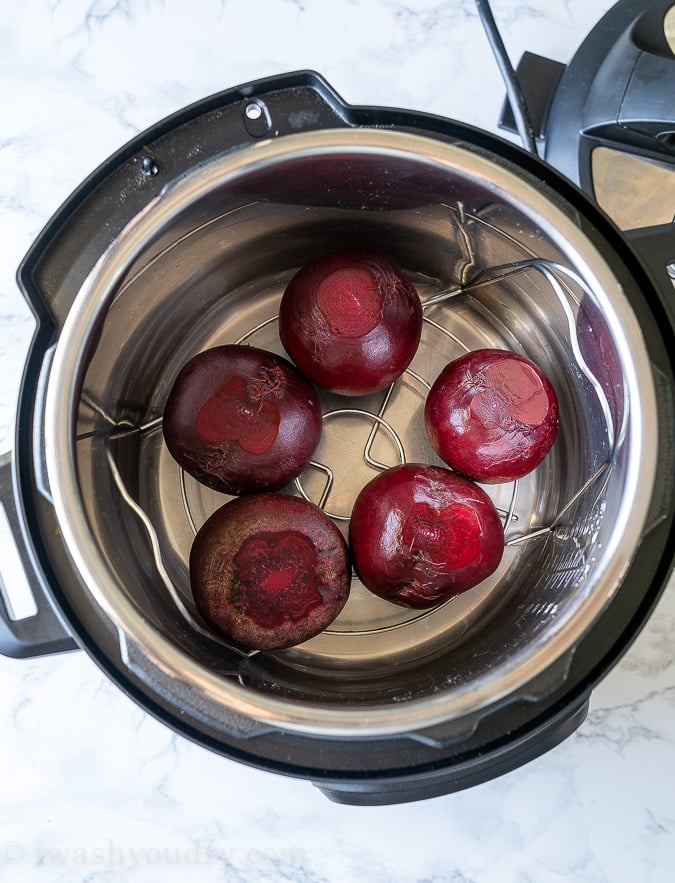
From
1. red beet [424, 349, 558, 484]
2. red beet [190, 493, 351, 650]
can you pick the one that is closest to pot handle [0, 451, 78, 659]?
red beet [190, 493, 351, 650]

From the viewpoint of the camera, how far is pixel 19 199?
0.96 m

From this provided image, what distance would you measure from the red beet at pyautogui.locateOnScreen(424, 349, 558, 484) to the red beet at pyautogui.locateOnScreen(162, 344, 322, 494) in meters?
0.15

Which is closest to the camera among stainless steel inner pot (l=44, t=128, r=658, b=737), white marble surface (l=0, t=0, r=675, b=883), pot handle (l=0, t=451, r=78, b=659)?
stainless steel inner pot (l=44, t=128, r=658, b=737)

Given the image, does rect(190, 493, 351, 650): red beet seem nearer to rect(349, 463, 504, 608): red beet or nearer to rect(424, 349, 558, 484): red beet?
rect(349, 463, 504, 608): red beet

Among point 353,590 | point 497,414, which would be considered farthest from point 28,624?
point 497,414

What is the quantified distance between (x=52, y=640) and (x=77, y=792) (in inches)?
13.4

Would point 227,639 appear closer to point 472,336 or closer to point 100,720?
point 100,720

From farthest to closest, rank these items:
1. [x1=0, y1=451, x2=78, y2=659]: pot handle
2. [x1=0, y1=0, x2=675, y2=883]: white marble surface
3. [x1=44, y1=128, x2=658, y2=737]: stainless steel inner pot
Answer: [x1=0, y1=0, x2=675, y2=883]: white marble surface, [x1=0, y1=451, x2=78, y2=659]: pot handle, [x1=44, y1=128, x2=658, y2=737]: stainless steel inner pot

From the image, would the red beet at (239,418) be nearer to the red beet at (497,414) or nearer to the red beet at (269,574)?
the red beet at (269,574)

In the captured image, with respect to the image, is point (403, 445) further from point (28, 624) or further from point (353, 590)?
point (28, 624)

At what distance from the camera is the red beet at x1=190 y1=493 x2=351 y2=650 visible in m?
0.71

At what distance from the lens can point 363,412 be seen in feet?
2.88

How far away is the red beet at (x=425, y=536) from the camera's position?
0.72 metres

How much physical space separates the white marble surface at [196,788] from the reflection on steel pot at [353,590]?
0.20 meters
